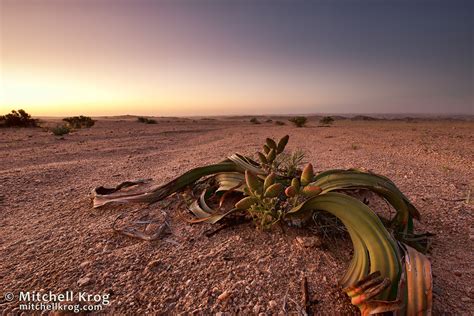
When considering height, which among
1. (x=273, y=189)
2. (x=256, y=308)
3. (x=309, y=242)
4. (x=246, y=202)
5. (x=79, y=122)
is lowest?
(x=256, y=308)

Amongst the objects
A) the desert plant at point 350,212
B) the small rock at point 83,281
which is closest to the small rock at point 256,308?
the desert plant at point 350,212

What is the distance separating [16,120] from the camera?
45.2 ft

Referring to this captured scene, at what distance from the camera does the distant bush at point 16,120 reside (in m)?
13.6

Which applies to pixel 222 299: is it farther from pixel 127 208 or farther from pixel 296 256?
pixel 127 208

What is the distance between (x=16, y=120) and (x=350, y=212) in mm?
16577

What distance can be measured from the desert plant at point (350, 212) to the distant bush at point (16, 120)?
14.6m

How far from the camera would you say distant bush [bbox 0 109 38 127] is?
13.6 meters

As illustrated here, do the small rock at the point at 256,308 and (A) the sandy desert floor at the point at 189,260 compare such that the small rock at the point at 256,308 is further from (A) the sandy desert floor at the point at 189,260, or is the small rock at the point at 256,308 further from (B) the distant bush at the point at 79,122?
(B) the distant bush at the point at 79,122

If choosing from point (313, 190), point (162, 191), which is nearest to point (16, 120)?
point (162, 191)

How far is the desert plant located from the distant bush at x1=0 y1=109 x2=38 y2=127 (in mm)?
14552

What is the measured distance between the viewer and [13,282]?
1.41m

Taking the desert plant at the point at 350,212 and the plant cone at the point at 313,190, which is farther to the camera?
the plant cone at the point at 313,190

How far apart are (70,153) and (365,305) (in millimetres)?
6266

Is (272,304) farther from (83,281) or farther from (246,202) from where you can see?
(83,281)
